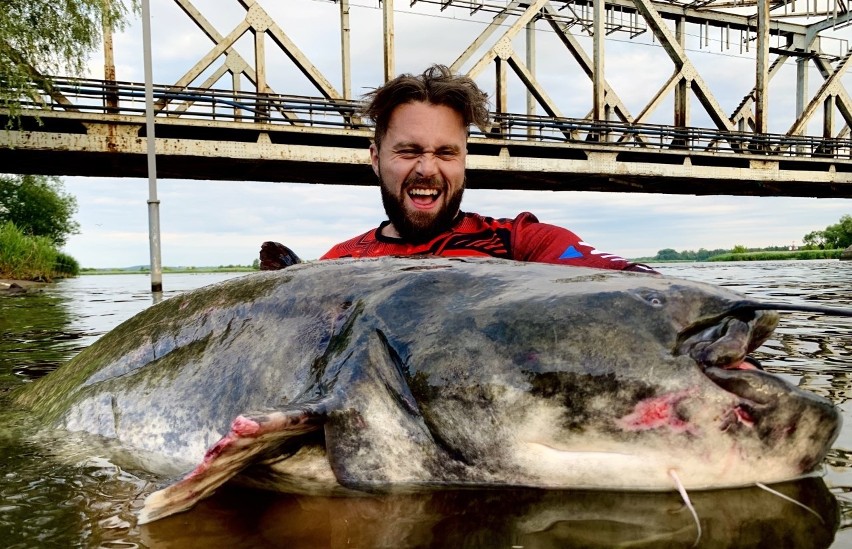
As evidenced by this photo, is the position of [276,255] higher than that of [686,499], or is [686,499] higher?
[276,255]

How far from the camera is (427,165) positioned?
3.25 metres

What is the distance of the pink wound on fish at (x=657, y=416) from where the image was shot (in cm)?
139

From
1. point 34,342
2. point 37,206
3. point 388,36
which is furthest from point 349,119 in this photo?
point 37,206

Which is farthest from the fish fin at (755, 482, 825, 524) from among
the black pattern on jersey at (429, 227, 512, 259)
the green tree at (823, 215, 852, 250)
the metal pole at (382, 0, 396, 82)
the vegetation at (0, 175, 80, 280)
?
the green tree at (823, 215, 852, 250)

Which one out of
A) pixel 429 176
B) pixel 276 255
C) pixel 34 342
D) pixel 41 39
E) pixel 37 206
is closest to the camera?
pixel 276 255

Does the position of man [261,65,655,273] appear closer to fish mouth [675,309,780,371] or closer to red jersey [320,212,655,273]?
red jersey [320,212,655,273]

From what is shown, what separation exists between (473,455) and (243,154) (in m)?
14.8

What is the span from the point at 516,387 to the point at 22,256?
20.8 metres

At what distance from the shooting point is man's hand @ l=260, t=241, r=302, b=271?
2.63 meters

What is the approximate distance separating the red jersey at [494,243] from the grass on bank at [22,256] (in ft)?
59.5

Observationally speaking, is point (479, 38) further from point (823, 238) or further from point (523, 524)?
point (823, 238)

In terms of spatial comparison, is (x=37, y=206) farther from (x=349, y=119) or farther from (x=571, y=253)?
(x=571, y=253)

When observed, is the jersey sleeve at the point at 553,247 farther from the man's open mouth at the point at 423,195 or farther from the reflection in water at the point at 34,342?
the reflection in water at the point at 34,342

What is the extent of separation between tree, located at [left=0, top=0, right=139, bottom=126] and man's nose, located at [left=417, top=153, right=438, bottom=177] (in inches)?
431
